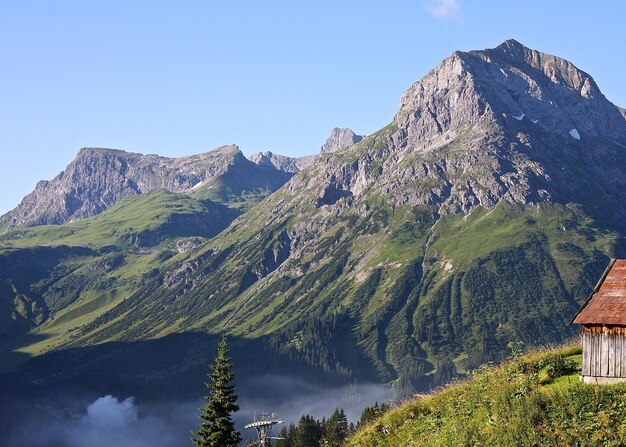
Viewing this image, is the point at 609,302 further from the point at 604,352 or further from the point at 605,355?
the point at 605,355

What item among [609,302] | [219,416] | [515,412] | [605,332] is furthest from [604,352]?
[219,416]

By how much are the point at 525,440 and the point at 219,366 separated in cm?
2818

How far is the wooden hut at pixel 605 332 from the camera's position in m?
34.1

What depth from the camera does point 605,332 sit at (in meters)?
35.3

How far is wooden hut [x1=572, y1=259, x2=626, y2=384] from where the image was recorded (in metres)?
34.1

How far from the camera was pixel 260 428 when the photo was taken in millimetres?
71062

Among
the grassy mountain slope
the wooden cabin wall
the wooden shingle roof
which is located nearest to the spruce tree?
the grassy mountain slope

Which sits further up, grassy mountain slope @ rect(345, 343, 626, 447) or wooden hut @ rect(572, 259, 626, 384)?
wooden hut @ rect(572, 259, 626, 384)

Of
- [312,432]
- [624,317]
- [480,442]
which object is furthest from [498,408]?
[312,432]

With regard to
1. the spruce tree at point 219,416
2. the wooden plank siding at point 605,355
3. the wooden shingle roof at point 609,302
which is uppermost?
the wooden shingle roof at point 609,302

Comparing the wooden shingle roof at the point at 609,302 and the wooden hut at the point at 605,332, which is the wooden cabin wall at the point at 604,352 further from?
the wooden shingle roof at the point at 609,302

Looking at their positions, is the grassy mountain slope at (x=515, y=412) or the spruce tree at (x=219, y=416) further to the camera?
the spruce tree at (x=219, y=416)

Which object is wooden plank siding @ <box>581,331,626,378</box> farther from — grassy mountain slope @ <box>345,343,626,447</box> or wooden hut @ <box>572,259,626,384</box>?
grassy mountain slope @ <box>345,343,626,447</box>

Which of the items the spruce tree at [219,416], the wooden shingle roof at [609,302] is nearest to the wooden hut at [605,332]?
the wooden shingle roof at [609,302]
